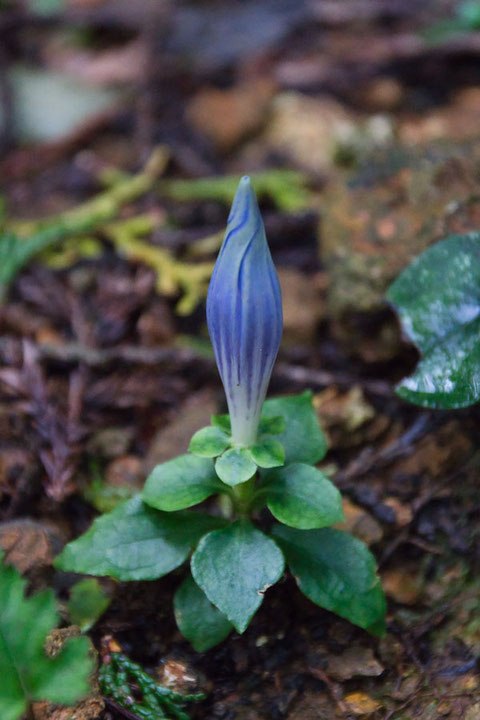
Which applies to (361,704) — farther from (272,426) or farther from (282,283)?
(282,283)

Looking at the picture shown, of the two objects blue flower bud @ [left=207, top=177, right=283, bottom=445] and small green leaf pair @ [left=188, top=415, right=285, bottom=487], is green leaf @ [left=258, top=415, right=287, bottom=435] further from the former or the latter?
blue flower bud @ [left=207, top=177, right=283, bottom=445]

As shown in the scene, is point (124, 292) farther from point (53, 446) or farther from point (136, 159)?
point (136, 159)

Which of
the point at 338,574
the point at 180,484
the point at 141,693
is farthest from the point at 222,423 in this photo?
the point at 141,693

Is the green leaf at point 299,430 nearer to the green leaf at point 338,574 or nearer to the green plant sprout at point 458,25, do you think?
the green leaf at point 338,574

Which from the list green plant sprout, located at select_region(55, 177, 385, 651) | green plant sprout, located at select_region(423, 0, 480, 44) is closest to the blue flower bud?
green plant sprout, located at select_region(55, 177, 385, 651)

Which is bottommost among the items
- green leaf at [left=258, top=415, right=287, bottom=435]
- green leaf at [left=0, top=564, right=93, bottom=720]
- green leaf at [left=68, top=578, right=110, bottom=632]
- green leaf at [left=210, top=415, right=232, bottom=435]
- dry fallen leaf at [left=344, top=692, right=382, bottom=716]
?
dry fallen leaf at [left=344, top=692, right=382, bottom=716]

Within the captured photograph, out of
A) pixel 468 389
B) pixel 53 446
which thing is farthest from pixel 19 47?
pixel 468 389

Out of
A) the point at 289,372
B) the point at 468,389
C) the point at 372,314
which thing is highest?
the point at 468,389
